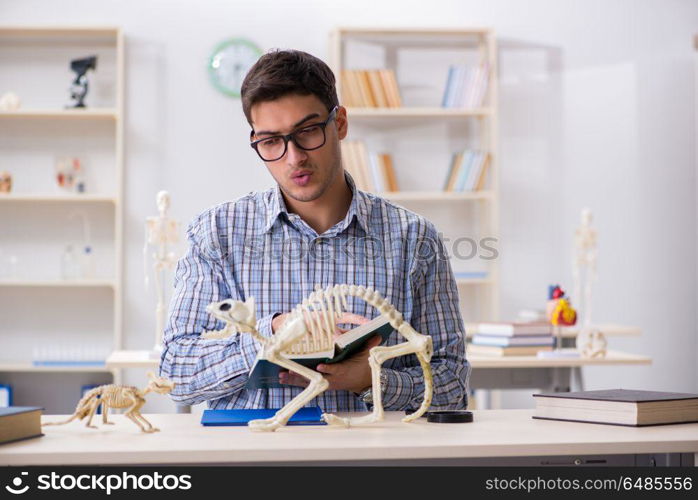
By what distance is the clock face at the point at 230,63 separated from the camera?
16.3 feet

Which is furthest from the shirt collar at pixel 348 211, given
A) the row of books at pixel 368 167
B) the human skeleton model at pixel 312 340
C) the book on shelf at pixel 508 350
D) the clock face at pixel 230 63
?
the clock face at pixel 230 63

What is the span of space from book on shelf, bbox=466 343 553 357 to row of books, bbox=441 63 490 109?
5.54 feet

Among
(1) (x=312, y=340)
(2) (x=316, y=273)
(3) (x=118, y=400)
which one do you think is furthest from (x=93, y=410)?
(2) (x=316, y=273)

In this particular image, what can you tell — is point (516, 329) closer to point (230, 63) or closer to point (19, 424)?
point (230, 63)

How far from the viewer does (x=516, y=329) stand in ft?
12.0

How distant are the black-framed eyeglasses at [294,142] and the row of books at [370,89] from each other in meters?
3.10

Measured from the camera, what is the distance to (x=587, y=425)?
4.82 ft

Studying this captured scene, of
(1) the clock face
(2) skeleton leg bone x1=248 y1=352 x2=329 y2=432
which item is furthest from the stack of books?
(2) skeleton leg bone x1=248 y1=352 x2=329 y2=432

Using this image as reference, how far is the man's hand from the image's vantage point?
1.53m

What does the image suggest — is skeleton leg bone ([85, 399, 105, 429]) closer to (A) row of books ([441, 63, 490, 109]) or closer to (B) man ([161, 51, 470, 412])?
(B) man ([161, 51, 470, 412])

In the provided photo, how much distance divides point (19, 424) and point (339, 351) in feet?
1.64

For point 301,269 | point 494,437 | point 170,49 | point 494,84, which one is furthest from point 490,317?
point 494,437
